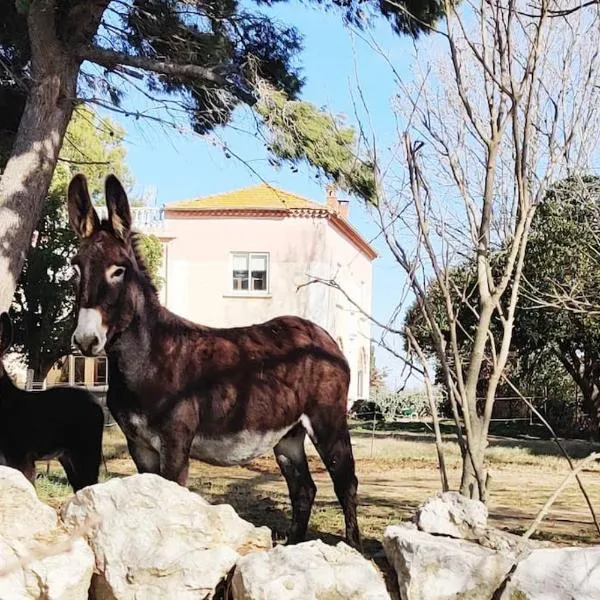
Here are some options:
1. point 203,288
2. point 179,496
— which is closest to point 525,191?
point 179,496

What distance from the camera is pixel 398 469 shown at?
541 inches

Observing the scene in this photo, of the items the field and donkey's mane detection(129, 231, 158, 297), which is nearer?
donkey's mane detection(129, 231, 158, 297)

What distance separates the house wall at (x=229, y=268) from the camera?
97.8 ft

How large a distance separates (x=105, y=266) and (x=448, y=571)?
2192mm

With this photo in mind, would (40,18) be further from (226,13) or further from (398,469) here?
(398,469)

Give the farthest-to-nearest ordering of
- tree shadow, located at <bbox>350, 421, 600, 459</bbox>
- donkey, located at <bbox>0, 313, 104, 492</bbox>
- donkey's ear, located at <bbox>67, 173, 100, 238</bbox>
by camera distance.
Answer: tree shadow, located at <bbox>350, 421, 600, 459</bbox> < donkey, located at <bbox>0, 313, 104, 492</bbox> < donkey's ear, located at <bbox>67, 173, 100, 238</bbox>

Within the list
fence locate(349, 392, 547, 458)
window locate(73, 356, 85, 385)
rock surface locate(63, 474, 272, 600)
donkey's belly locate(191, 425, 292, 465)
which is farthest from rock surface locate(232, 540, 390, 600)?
window locate(73, 356, 85, 385)

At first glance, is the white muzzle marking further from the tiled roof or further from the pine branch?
the tiled roof

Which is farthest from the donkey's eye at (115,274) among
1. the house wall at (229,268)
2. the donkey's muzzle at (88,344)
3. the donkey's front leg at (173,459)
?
the house wall at (229,268)

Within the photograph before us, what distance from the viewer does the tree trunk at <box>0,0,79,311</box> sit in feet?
28.5

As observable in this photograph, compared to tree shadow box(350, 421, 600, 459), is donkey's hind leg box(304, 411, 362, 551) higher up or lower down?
higher up

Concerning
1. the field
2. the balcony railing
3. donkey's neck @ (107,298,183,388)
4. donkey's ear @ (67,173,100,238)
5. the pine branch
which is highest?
the balcony railing

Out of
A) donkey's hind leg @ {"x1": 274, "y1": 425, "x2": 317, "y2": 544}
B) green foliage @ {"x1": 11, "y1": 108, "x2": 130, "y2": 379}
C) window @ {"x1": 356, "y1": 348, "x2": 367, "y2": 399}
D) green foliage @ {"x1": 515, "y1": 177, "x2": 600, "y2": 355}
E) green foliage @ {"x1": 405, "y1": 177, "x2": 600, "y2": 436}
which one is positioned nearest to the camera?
donkey's hind leg @ {"x1": 274, "y1": 425, "x2": 317, "y2": 544}

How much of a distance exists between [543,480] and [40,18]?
355 inches
